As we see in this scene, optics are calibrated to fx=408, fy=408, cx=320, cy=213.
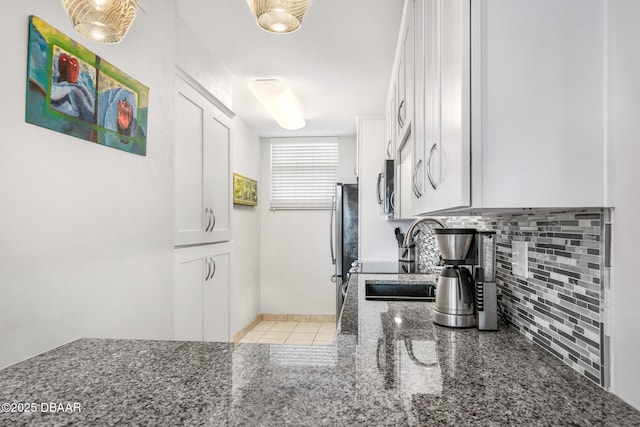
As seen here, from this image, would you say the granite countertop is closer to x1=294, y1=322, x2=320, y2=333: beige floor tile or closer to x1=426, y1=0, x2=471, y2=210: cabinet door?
x1=426, y1=0, x2=471, y2=210: cabinet door

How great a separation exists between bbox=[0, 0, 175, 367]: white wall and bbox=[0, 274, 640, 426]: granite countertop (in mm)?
300

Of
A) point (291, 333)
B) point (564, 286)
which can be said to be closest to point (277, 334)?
point (291, 333)

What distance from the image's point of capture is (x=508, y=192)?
81 cm

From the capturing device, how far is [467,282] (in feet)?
4.22

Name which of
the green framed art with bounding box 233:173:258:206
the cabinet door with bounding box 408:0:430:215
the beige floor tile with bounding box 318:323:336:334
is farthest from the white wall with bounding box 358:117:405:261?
the cabinet door with bounding box 408:0:430:215

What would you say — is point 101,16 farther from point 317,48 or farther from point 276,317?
point 276,317

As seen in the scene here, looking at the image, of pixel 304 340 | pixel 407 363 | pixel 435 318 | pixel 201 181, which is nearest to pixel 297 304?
pixel 304 340

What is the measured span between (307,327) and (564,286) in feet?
14.7

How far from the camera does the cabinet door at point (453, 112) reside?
2.70 ft

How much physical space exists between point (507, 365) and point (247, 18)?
6.86 feet

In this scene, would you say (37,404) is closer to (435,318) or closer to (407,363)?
(407,363)

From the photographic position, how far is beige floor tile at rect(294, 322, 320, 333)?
5.04 m

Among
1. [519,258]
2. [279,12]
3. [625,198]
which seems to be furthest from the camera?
[519,258]

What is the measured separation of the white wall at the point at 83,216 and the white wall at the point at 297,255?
10.7 feet
